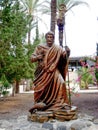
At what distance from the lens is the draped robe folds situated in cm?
648

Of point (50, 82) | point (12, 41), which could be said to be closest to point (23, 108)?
point (12, 41)

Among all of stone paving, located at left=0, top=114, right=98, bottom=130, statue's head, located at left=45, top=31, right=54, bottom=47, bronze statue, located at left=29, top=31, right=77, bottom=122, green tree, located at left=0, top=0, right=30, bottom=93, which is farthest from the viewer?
green tree, located at left=0, top=0, right=30, bottom=93

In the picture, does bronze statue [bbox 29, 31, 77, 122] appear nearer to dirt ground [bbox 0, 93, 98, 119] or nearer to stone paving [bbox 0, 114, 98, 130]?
stone paving [bbox 0, 114, 98, 130]

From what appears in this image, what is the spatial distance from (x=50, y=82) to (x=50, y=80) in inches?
1.7

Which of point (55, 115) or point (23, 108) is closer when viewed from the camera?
point (55, 115)

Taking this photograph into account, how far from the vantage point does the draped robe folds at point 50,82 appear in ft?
21.3

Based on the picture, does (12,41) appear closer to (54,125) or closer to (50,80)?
(50,80)

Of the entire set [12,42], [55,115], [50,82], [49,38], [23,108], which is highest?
[12,42]

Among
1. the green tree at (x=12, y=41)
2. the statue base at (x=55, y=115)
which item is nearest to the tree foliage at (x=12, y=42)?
the green tree at (x=12, y=41)

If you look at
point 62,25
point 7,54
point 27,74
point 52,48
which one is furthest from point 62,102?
point 27,74

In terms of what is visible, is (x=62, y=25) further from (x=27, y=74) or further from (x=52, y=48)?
(x=27, y=74)

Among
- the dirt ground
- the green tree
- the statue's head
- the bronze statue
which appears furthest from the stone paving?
the green tree

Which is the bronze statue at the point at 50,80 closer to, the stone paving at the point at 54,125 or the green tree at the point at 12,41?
the stone paving at the point at 54,125

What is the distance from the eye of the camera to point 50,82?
655 centimetres
